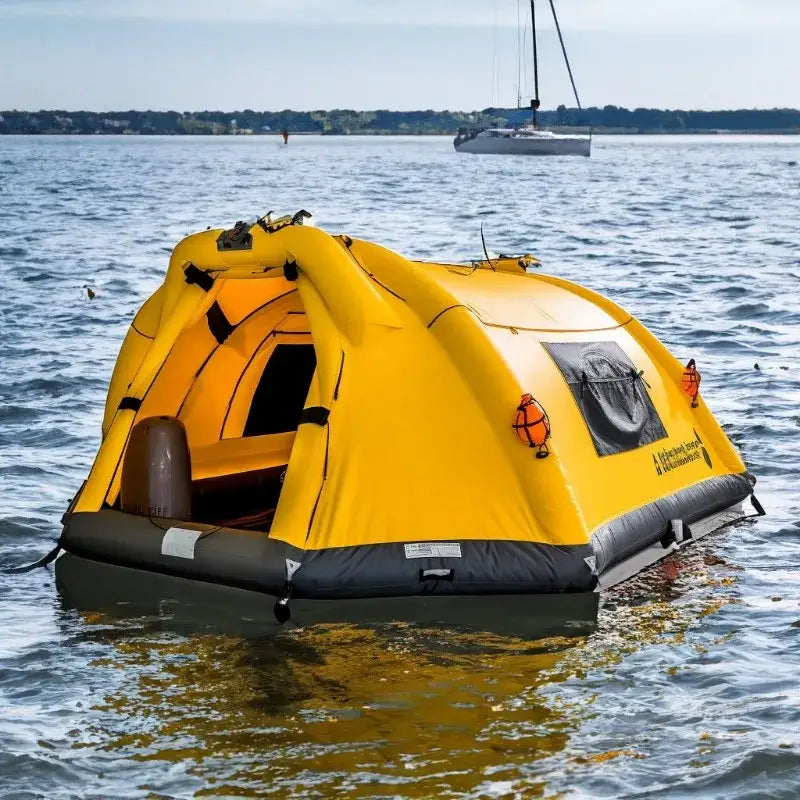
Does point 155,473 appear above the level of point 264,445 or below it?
above

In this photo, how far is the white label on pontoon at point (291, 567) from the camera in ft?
26.1

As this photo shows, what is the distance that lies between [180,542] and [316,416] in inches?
45.5

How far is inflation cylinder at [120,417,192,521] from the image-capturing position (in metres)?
9.07

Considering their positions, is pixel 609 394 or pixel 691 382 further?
pixel 691 382

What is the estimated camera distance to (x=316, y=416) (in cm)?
839

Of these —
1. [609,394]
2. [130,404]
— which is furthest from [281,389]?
[609,394]

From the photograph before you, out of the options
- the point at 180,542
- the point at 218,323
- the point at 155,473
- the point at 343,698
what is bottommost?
the point at 343,698

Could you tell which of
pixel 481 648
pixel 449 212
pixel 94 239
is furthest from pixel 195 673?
pixel 449 212

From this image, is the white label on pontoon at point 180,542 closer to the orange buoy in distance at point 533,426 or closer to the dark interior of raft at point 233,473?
the dark interior of raft at point 233,473

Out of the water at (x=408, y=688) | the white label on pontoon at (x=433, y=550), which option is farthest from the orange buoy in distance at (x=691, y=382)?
the white label on pontoon at (x=433, y=550)

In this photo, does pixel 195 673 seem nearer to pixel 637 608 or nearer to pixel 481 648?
pixel 481 648

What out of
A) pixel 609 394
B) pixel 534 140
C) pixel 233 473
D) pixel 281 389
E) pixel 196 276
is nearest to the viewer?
pixel 196 276

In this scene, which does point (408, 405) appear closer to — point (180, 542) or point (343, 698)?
point (180, 542)

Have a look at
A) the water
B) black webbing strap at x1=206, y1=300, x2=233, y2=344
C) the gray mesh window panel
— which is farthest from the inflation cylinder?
the gray mesh window panel
